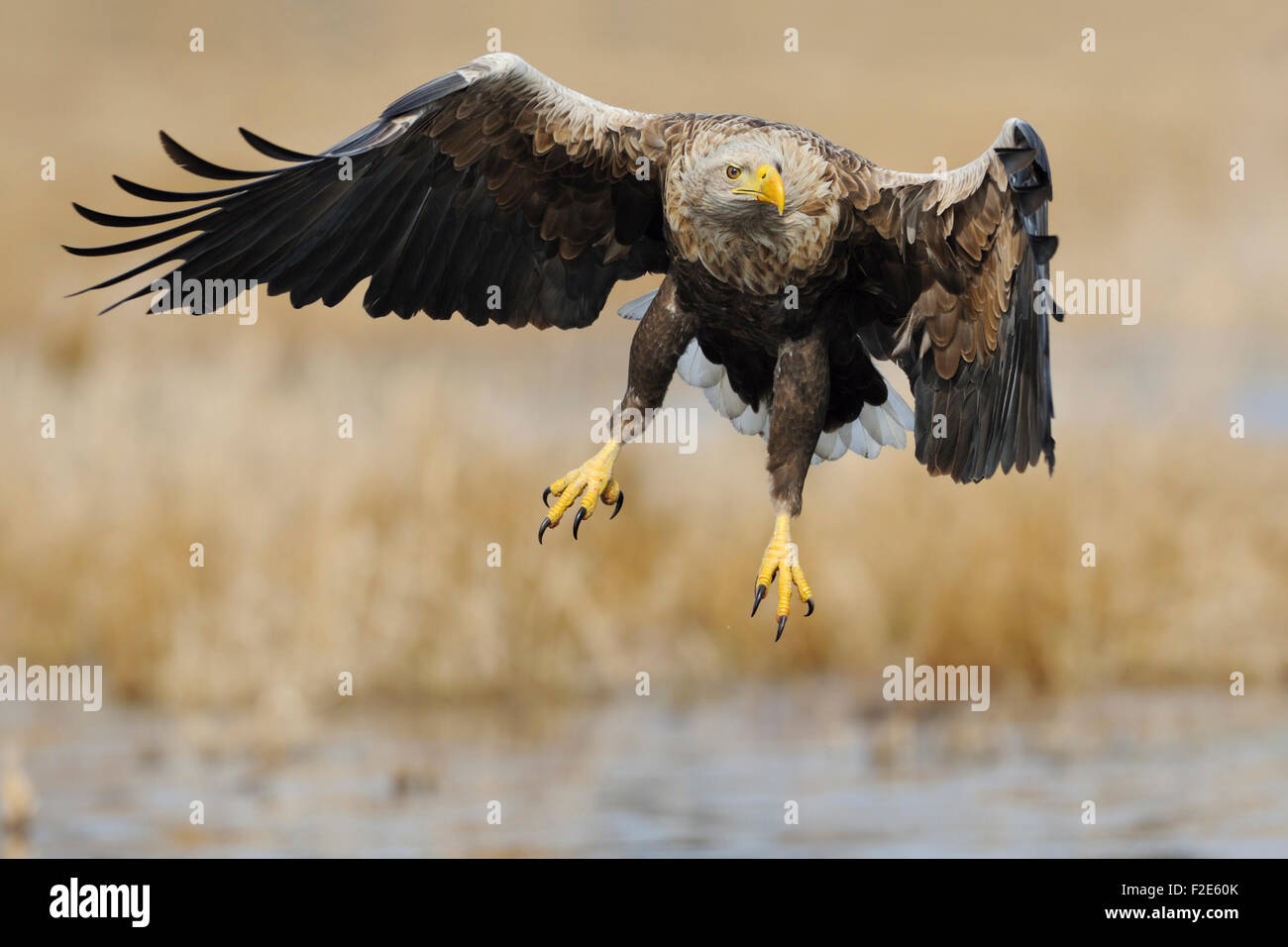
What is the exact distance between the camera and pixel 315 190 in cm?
711

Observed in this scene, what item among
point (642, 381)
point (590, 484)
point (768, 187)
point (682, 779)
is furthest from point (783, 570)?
point (682, 779)

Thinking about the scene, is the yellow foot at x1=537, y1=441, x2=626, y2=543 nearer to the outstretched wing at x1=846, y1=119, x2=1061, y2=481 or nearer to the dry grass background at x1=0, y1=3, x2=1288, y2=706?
the outstretched wing at x1=846, y1=119, x2=1061, y2=481

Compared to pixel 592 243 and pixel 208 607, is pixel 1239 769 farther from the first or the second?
pixel 592 243

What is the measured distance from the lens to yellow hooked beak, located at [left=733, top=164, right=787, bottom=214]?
257 inches

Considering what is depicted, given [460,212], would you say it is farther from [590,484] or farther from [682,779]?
[682,779]

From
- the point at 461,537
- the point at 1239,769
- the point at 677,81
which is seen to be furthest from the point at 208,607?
the point at 677,81

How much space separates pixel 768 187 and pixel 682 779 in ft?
40.5

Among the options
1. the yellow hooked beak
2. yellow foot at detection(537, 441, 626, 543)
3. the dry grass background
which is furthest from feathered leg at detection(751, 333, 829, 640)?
the dry grass background

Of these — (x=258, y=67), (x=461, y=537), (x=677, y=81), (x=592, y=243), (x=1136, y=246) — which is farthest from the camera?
(x=258, y=67)

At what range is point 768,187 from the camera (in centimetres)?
653

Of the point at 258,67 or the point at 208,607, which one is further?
the point at 258,67

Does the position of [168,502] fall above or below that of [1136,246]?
below

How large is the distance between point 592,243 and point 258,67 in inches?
1141

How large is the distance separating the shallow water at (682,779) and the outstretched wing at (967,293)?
32.7 ft
